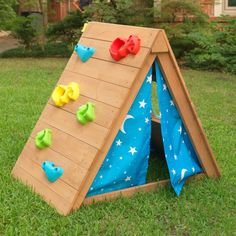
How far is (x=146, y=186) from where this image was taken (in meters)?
3.79

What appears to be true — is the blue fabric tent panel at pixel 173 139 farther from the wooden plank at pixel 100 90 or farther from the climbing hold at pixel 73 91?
the climbing hold at pixel 73 91

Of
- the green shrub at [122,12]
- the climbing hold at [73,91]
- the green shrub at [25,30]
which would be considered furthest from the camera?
the green shrub at [25,30]

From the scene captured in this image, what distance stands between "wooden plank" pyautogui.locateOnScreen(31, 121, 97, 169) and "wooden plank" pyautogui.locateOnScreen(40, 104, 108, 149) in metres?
0.03

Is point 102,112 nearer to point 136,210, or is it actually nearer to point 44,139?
point 44,139

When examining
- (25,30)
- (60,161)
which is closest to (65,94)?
(60,161)

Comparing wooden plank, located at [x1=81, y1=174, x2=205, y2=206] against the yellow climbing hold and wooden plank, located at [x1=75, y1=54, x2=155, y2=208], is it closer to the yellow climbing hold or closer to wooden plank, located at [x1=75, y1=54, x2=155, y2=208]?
wooden plank, located at [x1=75, y1=54, x2=155, y2=208]

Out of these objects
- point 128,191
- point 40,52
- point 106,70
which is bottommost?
point 40,52

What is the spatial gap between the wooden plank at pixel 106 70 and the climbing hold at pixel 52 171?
0.75m

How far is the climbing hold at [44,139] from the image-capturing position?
12.3 ft

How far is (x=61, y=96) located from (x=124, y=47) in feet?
2.28

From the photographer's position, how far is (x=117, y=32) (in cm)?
376

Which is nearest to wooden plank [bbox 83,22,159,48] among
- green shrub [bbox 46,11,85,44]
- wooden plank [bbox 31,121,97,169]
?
wooden plank [bbox 31,121,97,169]

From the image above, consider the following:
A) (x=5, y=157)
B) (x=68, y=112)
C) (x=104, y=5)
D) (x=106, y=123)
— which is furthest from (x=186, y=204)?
(x=104, y=5)

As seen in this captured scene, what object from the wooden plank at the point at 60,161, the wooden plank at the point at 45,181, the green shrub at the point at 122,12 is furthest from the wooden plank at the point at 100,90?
the green shrub at the point at 122,12
